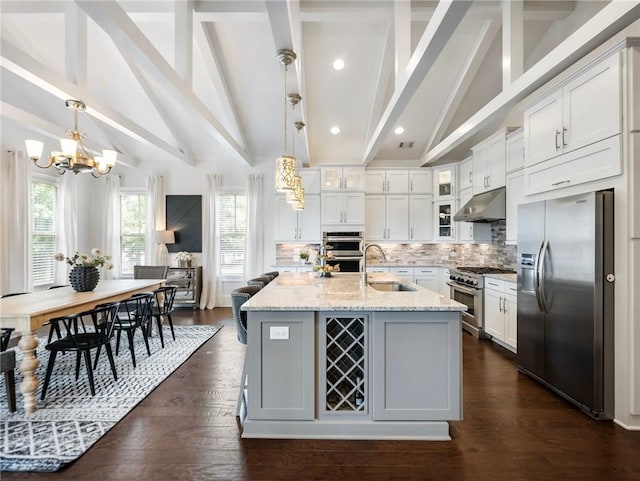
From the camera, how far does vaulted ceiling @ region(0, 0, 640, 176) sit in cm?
304

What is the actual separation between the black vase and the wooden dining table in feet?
0.25

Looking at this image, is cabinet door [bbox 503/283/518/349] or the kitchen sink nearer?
the kitchen sink

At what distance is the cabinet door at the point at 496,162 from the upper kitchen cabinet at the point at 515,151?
0.13 meters

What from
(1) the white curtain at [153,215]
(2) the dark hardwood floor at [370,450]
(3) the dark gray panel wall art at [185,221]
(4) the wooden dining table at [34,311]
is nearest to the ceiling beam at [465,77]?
(2) the dark hardwood floor at [370,450]

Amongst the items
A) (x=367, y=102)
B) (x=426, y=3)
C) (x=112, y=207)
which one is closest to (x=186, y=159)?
(x=112, y=207)

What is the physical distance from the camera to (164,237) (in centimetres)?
685

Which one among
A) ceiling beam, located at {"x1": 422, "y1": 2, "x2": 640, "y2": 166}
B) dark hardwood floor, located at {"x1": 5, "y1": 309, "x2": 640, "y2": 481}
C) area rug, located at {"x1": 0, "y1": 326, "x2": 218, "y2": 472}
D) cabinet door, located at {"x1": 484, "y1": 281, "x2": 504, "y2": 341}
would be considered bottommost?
dark hardwood floor, located at {"x1": 5, "y1": 309, "x2": 640, "y2": 481}

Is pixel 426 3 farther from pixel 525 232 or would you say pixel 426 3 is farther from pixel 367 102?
pixel 525 232

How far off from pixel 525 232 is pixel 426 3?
273cm

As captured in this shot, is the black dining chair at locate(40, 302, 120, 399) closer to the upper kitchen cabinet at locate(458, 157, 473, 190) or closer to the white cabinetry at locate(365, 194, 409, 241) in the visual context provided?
the white cabinetry at locate(365, 194, 409, 241)

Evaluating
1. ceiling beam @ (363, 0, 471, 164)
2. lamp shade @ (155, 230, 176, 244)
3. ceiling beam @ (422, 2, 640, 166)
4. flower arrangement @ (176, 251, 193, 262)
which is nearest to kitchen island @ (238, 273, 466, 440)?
ceiling beam @ (363, 0, 471, 164)

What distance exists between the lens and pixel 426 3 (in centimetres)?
369

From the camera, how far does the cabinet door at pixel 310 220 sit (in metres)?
6.64

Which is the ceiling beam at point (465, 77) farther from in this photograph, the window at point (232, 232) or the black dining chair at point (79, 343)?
the black dining chair at point (79, 343)
